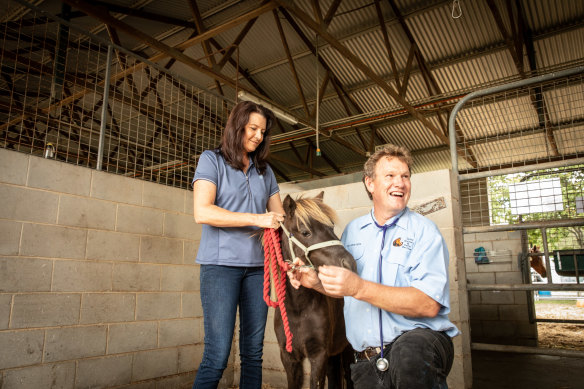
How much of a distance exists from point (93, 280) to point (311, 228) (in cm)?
178

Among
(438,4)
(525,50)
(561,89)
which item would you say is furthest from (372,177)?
(561,89)

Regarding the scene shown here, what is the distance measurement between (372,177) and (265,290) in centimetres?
71

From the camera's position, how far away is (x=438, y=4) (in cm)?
583

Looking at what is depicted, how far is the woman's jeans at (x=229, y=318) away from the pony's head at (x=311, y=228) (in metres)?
0.25

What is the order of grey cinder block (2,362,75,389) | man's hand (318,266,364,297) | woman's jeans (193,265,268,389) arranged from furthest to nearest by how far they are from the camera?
grey cinder block (2,362,75,389)
woman's jeans (193,265,268,389)
man's hand (318,266,364,297)

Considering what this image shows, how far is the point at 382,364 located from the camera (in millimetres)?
1360

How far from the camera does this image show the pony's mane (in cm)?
182

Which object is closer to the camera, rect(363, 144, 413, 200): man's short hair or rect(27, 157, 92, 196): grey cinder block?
rect(363, 144, 413, 200): man's short hair

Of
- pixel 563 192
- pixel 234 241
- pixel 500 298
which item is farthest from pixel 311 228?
pixel 500 298

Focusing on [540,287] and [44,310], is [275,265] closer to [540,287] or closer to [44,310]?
[44,310]

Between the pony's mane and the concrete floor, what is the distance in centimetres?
222

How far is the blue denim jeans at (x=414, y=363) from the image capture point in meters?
1.22

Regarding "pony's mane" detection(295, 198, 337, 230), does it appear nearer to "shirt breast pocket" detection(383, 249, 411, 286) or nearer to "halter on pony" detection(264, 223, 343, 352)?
"halter on pony" detection(264, 223, 343, 352)

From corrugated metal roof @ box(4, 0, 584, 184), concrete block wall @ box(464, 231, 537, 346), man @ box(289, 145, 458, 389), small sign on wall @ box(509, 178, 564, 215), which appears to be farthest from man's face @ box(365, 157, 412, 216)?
concrete block wall @ box(464, 231, 537, 346)
